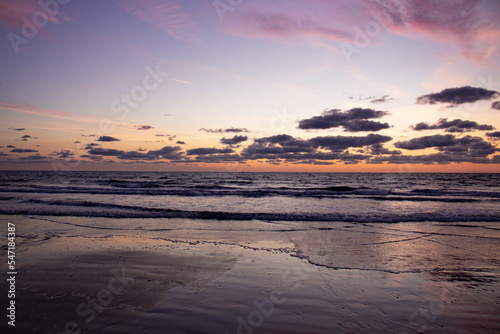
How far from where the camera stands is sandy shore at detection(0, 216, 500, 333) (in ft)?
13.8

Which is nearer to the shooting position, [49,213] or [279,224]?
[279,224]

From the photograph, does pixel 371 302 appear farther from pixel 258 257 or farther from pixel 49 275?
pixel 49 275

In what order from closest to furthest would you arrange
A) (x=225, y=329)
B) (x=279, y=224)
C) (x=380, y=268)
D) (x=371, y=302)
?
(x=225, y=329) < (x=371, y=302) < (x=380, y=268) < (x=279, y=224)

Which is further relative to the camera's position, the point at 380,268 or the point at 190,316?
the point at 380,268

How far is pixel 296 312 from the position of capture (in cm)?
454

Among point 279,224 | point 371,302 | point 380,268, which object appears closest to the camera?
point 371,302

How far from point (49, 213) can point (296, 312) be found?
1684 centimetres

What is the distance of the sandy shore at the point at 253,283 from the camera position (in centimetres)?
419

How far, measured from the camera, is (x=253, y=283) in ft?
19.0

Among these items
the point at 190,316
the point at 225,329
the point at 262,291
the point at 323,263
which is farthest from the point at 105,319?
the point at 323,263

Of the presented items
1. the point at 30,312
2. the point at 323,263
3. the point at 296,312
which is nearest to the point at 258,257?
the point at 323,263

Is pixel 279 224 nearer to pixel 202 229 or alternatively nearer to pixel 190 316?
pixel 202 229

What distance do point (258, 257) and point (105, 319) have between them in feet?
14.4

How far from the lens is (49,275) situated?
607 centimetres
